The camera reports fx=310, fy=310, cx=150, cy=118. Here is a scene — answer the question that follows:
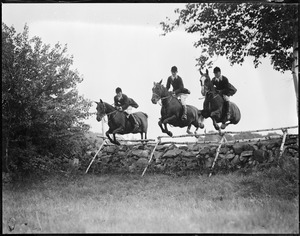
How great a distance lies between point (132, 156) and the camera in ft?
15.5

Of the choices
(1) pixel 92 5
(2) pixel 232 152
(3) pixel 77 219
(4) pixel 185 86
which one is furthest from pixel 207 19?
(3) pixel 77 219

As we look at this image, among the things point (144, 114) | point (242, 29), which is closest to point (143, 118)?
point (144, 114)

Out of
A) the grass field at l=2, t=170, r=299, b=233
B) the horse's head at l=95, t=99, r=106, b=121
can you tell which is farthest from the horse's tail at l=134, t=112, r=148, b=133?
the grass field at l=2, t=170, r=299, b=233

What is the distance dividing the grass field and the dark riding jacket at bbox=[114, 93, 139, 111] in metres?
1.04

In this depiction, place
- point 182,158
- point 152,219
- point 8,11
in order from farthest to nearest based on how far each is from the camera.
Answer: point 182,158 < point 8,11 < point 152,219

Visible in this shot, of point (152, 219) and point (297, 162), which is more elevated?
point (297, 162)

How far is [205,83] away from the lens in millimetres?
4594

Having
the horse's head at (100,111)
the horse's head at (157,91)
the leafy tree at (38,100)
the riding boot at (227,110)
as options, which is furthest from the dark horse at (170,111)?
the leafy tree at (38,100)

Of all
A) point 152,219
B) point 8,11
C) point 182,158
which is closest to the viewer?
point 152,219

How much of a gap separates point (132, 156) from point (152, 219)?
1032mm

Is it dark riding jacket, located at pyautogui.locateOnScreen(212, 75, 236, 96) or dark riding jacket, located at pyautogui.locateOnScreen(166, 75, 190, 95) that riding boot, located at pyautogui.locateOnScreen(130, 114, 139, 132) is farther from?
dark riding jacket, located at pyautogui.locateOnScreen(212, 75, 236, 96)

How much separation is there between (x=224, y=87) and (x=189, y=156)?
114cm

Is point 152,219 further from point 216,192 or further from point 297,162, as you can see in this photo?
point 297,162

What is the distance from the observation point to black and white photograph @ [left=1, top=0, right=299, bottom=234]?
4309mm
